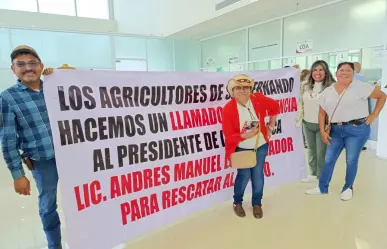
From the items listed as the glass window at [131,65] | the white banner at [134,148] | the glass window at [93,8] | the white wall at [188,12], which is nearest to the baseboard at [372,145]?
the white banner at [134,148]

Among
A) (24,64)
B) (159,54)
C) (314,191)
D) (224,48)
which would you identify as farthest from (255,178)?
(159,54)

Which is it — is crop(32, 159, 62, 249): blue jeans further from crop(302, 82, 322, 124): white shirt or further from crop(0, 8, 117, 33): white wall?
crop(0, 8, 117, 33): white wall

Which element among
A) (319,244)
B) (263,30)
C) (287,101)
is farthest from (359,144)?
(263,30)

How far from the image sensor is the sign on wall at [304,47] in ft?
20.6

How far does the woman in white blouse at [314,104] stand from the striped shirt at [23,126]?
2373mm

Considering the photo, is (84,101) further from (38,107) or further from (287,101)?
(287,101)

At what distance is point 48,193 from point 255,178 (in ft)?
5.25

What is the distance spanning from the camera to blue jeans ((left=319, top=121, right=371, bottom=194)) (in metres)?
2.45

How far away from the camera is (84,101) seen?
167cm

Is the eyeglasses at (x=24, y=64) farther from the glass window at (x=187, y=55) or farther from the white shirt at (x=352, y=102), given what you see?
the glass window at (x=187, y=55)

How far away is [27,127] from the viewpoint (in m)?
1.51

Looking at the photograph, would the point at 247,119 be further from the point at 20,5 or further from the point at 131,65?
the point at 20,5

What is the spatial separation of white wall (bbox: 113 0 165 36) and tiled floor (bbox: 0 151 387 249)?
8.15 meters

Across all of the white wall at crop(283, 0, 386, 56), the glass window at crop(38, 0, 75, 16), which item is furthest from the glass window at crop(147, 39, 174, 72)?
the white wall at crop(283, 0, 386, 56)
